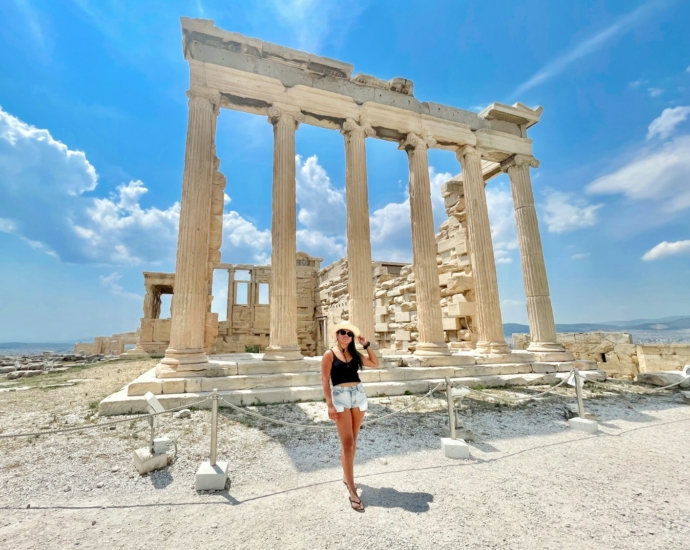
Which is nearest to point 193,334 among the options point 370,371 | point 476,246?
point 370,371

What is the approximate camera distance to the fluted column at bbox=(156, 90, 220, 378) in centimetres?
780

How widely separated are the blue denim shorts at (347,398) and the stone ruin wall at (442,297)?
9.48 m

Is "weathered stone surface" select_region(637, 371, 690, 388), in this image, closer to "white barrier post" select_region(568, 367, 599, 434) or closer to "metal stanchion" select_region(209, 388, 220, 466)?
"white barrier post" select_region(568, 367, 599, 434)

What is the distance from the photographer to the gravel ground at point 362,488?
9.36 feet

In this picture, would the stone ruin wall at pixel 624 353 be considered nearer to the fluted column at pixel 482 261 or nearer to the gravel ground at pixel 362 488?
the fluted column at pixel 482 261

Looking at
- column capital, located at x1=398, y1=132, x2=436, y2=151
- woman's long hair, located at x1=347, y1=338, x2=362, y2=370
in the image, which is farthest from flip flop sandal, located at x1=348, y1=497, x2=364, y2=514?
column capital, located at x1=398, y1=132, x2=436, y2=151

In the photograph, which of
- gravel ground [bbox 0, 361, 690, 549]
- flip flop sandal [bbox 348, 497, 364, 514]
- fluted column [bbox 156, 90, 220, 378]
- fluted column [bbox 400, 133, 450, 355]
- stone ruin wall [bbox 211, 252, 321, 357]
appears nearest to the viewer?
gravel ground [bbox 0, 361, 690, 549]

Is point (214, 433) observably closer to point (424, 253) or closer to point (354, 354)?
point (354, 354)

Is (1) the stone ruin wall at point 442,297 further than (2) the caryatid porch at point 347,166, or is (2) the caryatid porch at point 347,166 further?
(1) the stone ruin wall at point 442,297

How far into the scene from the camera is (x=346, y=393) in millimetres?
3529

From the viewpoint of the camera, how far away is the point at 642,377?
390 inches

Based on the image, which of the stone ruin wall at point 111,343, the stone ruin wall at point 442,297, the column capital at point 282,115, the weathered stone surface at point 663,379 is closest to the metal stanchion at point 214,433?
the column capital at point 282,115

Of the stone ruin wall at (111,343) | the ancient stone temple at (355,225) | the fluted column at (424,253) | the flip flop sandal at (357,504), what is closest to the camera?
the flip flop sandal at (357,504)

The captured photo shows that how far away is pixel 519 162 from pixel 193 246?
449 inches
